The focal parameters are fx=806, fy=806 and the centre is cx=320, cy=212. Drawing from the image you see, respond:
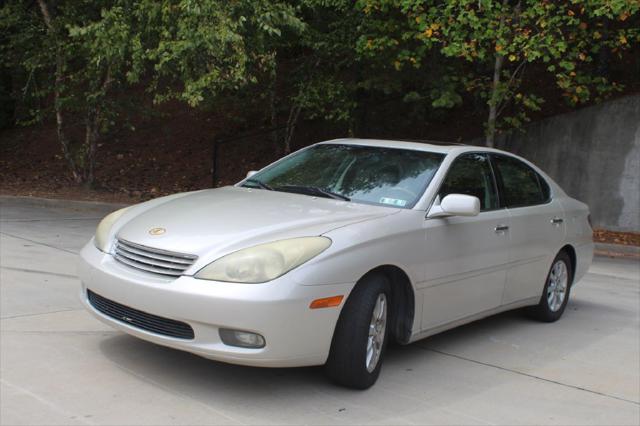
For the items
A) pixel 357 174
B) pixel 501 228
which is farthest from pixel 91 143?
pixel 501 228

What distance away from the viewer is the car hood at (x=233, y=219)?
4.64 m

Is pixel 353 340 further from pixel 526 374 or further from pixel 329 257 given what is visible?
pixel 526 374

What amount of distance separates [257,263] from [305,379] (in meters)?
0.98

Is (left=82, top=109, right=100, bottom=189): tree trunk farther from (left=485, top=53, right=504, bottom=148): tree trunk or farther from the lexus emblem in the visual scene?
the lexus emblem

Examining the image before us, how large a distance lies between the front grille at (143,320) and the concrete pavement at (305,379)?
34 cm

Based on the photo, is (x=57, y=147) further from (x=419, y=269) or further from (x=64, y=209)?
(x=419, y=269)

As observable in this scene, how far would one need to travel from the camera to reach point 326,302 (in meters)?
4.53

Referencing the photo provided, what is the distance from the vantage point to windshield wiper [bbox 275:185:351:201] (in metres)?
5.62

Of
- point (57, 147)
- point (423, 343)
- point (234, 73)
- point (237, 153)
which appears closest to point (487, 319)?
point (423, 343)

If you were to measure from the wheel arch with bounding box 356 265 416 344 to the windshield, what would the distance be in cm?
54

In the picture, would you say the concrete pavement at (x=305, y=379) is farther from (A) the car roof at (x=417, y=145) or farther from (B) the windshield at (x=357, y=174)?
(A) the car roof at (x=417, y=145)

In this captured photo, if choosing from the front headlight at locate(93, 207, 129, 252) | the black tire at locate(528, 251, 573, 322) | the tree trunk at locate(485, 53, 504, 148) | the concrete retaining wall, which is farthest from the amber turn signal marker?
the concrete retaining wall

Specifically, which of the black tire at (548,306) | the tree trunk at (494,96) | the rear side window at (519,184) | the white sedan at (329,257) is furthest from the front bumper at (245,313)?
the tree trunk at (494,96)

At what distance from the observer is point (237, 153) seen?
61.0 feet
